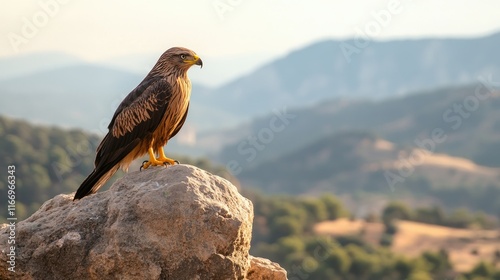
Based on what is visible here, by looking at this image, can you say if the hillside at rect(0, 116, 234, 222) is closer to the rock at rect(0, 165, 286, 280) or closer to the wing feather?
the wing feather

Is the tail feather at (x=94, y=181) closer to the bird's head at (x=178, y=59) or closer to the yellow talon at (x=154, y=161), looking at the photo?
the yellow talon at (x=154, y=161)

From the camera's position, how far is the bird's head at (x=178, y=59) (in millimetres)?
9531

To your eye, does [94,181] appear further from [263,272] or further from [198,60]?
[263,272]

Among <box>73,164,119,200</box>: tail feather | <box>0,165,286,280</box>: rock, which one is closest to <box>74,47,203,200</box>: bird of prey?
<box>73,164,119,200</box>: tail feather

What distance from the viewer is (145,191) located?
805 centimetres

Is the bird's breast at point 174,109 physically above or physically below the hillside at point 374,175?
below

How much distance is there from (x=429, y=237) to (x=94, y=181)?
243 ft

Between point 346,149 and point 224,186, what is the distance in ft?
554

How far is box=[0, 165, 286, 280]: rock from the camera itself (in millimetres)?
7660

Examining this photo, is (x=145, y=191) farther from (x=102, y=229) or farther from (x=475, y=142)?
(x=475, y=142)

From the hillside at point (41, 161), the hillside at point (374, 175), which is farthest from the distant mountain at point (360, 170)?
the hillside at point (41, 161)

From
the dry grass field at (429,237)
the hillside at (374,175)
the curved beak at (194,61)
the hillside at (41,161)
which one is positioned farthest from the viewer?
the hillside at (374,175)

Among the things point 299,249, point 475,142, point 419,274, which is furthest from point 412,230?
point 475,142

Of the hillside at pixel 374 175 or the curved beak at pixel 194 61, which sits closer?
the curved beak at pixel 194 61
